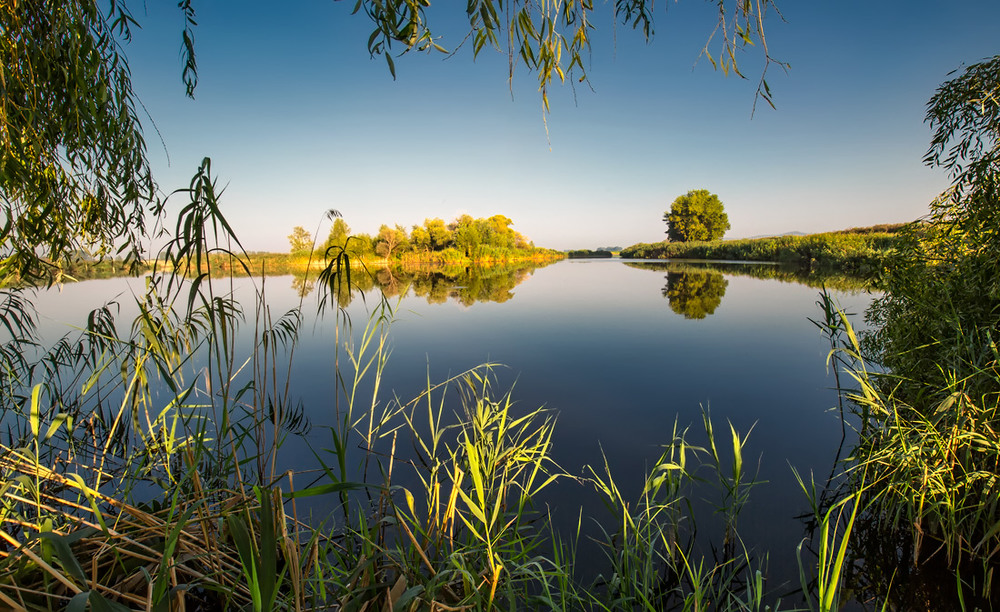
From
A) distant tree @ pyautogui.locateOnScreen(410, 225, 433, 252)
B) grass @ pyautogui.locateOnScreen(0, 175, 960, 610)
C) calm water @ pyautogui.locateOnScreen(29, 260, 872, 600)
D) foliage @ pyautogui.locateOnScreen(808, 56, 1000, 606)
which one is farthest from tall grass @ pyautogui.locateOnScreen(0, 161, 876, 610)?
distant tree @ pyautogui.locateOnScreen(410, 225, 433, 252)

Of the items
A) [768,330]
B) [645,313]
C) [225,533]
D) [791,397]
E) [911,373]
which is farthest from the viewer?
[645,313]

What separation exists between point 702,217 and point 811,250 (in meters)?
29.9

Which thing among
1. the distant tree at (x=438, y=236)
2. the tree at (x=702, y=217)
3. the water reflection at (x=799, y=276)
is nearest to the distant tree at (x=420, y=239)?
the distant tree at (x=438, y=236)

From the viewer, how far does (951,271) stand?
2.52 m

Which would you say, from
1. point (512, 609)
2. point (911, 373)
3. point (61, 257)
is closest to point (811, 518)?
point (911, 373)

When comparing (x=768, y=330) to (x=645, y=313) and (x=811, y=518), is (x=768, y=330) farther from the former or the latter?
(x=811, y=518)

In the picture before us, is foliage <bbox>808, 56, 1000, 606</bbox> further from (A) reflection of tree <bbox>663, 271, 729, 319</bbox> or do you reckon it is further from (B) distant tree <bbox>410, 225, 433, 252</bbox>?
(B) distant tree <bbox>410, 225, 433, 252</bbox>

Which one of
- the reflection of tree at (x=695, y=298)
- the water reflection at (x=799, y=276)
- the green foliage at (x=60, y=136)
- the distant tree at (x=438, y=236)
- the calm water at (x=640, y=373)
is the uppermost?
the distant tree at (x=438, y=236)

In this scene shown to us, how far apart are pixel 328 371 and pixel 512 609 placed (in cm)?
472

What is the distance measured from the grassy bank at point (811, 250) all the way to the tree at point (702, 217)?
17.3 ft

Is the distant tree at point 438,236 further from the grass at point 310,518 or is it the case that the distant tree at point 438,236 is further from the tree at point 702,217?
the grass at point 310,518

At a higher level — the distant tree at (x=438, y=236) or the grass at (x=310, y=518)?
the distant tree at (x=438, y=236)

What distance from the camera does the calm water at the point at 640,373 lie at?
3.06 m

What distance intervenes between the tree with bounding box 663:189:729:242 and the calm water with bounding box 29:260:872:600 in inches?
1828
